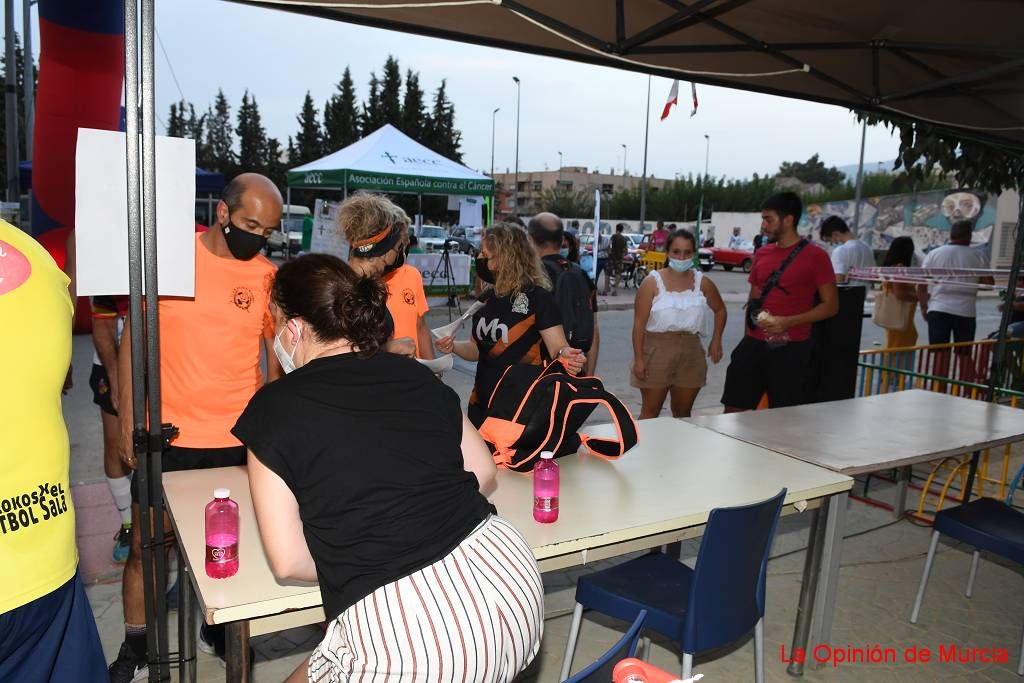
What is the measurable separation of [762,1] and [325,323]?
313 centimetres

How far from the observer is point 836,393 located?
501cm

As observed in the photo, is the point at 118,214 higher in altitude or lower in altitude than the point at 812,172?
lower

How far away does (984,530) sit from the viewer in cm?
316

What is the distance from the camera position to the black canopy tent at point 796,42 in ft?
11.7

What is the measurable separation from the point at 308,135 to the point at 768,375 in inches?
2200

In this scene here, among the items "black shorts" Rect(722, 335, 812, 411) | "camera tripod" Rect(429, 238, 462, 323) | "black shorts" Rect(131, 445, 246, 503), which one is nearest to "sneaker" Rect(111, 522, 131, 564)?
"black shorts" Rect(131, 445, 246, 503)

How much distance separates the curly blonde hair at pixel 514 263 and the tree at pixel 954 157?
3.32m

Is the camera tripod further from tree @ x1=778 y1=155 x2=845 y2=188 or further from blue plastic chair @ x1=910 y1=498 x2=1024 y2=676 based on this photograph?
tree @ x1=778 y1=155 x2=845 y2=188

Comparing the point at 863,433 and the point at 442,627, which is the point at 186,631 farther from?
the point at 863,433

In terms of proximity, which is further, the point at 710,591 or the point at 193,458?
the point at 193,458

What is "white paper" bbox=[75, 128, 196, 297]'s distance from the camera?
190 centimetres

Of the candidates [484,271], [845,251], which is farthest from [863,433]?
[845,251]

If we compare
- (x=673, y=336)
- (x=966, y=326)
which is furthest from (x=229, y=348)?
(x=966, y=326)

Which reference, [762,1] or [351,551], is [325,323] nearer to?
[351,551]
